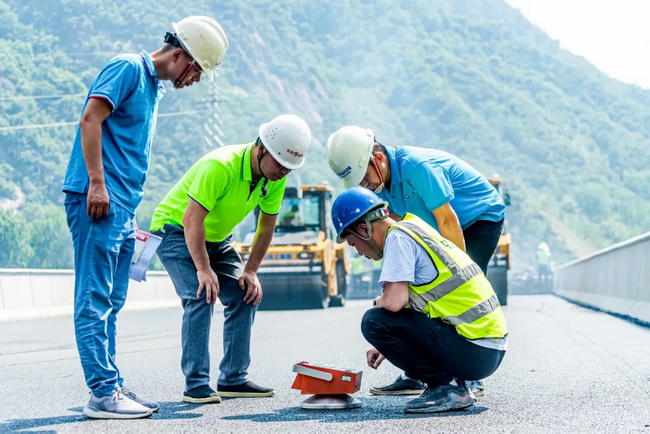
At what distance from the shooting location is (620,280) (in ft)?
50.9

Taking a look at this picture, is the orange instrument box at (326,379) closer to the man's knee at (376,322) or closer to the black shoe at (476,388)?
the man's knee at (376,322)

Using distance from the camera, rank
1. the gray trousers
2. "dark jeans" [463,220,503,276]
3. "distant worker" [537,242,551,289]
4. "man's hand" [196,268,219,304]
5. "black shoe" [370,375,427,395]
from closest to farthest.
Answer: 1. "man's hand" [196,268,219,304]
2. the gray trousers
3. "black shoe" [370,375,427,395]
4. "dark jeans" [463,220,503,276]
5. "distant worker" [537,242,551,289]

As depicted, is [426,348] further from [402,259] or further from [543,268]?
[543,268]

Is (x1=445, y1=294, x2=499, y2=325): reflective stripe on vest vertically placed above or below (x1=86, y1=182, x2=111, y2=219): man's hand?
below

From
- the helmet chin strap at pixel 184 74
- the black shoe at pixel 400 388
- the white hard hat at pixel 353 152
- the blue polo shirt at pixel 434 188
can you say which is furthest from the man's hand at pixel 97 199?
the black shoe at pixel 400 388

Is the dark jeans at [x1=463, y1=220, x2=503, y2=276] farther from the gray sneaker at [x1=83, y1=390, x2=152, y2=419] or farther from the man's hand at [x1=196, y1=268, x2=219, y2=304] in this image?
the gray sneaker at [x1=83, y1=390, x2=152, y2=419]

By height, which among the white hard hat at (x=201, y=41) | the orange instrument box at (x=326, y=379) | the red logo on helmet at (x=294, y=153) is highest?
the white hard hat at (x=201, y=41)

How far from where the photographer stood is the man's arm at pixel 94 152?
4945 mm

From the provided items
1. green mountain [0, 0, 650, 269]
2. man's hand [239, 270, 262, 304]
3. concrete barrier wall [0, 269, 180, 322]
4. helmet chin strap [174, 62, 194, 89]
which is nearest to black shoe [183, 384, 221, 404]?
man's hand [239, 270, 262, 304]

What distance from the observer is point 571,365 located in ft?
25.6

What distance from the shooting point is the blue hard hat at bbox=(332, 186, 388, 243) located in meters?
5.13

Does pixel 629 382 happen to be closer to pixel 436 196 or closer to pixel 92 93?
pixel 436 196

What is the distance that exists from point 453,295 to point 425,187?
38.7 inches

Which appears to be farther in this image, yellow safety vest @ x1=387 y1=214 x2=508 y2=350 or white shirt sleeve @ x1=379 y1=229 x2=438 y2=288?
yellow safety vest @ x1=387 y1=214 x2=508 y2=350
